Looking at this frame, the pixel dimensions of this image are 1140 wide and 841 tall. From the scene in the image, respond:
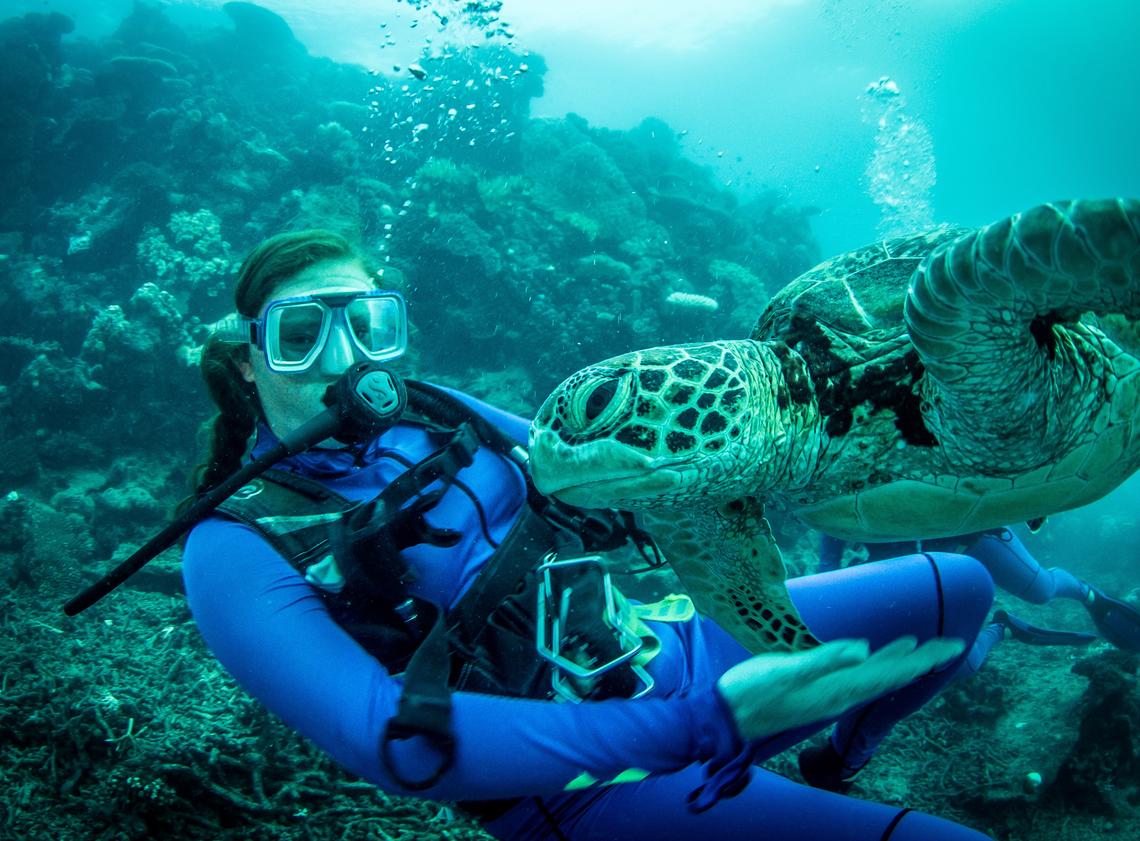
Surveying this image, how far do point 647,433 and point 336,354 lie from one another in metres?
1.12

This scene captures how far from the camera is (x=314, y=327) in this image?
1.95 metres

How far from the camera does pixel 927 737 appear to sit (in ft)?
12.8

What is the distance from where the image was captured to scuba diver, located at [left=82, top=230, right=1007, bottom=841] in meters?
1.25

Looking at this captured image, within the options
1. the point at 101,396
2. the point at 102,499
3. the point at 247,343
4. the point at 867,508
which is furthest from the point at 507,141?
the point at 867,508

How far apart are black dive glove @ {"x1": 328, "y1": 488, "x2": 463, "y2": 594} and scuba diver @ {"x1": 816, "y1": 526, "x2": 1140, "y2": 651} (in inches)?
144

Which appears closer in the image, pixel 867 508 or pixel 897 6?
pixel 867 508

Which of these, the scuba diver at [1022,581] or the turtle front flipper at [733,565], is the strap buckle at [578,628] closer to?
the turtle front flipper at [733,565]

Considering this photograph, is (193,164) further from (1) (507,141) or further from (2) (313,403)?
(2) (313,403)

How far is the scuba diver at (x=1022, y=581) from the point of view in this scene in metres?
4.41

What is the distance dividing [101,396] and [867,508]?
314 inches

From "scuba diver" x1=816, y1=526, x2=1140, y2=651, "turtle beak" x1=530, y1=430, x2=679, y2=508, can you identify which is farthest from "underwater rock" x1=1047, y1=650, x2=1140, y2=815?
"turtle beak" x1=530, y1=430, x2=679, y2=508

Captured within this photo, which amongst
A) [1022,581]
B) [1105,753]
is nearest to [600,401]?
[1105,753]

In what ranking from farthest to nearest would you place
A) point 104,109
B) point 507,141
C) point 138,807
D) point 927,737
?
point 507,141
point 104,109
point 927,737
point 138,807

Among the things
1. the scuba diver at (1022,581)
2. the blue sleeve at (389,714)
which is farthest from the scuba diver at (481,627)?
the scuba diver at (1022,581)
